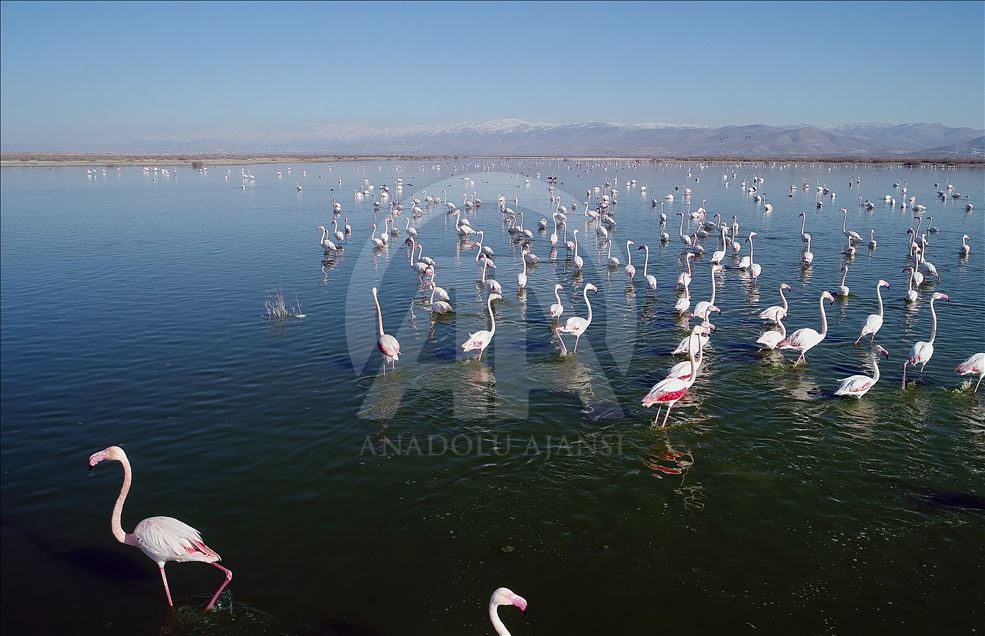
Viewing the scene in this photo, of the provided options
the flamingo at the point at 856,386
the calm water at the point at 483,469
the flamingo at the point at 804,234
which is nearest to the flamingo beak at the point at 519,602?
the calm water at the point at 483,469

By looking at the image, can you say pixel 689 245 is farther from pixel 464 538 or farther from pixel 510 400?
pixel 464 538

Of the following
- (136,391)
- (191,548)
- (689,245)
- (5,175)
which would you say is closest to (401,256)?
(689,245)

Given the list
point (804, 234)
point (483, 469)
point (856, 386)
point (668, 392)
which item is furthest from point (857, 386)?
point (804, 234)

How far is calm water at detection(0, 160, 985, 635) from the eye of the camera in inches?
302

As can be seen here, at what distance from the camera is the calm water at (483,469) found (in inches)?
302

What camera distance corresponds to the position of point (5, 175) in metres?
83.8

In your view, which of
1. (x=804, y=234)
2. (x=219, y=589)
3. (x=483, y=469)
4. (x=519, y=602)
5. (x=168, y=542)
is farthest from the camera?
(x=804, y=234)

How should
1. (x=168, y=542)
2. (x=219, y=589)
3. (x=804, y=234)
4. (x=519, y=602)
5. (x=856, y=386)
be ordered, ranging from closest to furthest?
(x=519, y=602), (x=168, y=542), (x=219, y=589), (x=856, y=386), (x=804, y=234)

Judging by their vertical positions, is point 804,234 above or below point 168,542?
above

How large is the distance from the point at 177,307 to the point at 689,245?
24959mm

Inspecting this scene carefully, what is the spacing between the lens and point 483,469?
10742mm

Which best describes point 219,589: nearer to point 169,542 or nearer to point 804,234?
point 169,542

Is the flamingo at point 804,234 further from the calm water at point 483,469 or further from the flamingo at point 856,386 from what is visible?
the flamingo at point 856,386

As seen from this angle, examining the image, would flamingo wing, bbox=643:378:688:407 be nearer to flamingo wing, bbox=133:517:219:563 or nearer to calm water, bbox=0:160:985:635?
calm water, bbox=0:160:985:635
